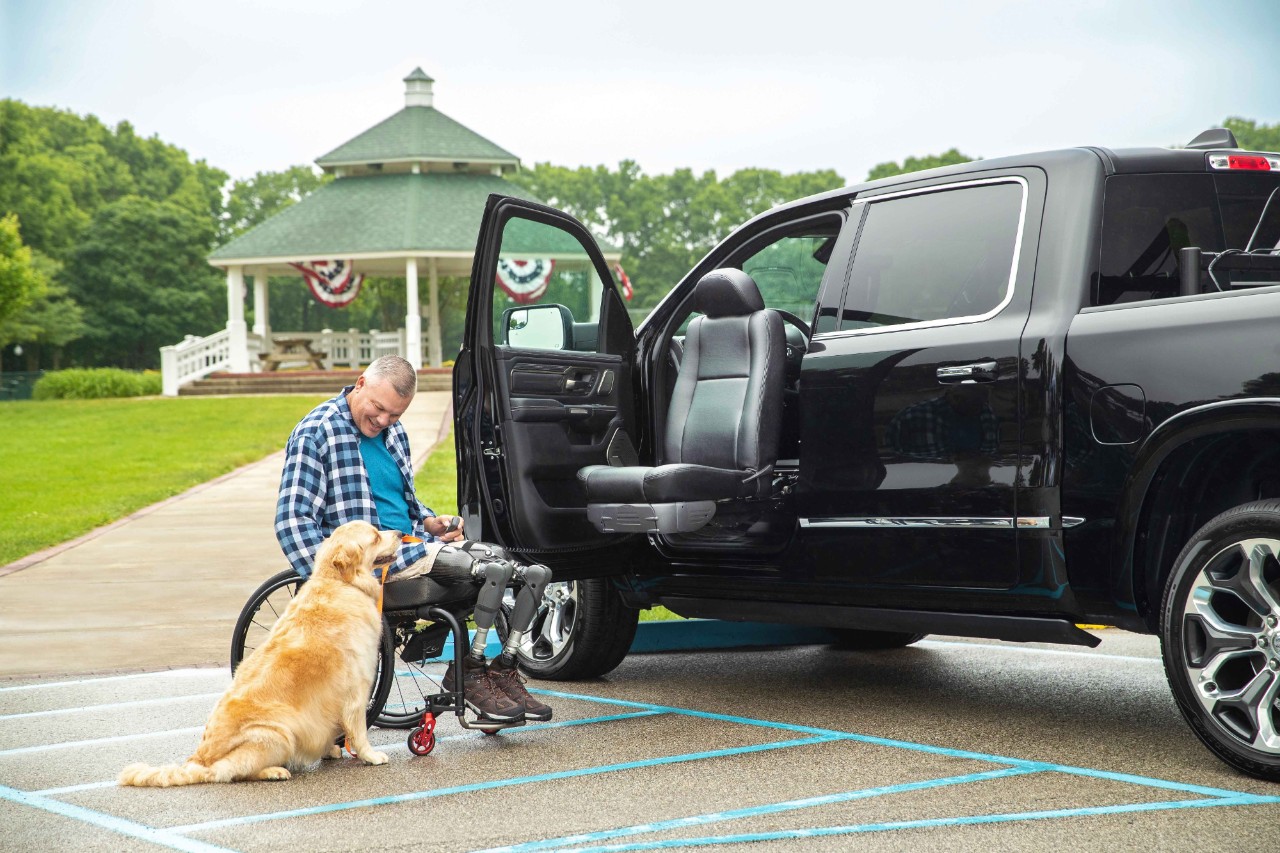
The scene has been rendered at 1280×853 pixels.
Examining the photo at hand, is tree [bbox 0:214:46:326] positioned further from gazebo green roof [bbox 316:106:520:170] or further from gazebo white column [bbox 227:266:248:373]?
gazebo green roof [bbox 316:106:520:170]

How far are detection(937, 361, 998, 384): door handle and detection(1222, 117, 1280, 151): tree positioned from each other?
46.6 m

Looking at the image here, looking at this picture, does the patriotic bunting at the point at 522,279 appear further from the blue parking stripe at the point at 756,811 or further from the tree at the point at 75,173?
the tree at the point at 75,173

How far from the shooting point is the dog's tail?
498 cm

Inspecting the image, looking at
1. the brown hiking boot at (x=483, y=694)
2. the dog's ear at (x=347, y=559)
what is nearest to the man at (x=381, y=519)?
the brown hiking boot at (x=483, y=694)

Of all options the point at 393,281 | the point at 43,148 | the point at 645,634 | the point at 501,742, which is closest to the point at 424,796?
the point at 501,742

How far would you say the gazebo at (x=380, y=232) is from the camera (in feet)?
120

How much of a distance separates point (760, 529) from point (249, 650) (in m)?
2.22

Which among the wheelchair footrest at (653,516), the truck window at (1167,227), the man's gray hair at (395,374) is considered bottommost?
the wheelchair footrest at (653,516)

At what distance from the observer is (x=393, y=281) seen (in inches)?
2140

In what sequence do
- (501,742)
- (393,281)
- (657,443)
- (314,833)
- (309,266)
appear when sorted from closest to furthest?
(314,833) < (501,742) < (657,443) < (309,266) < (393,281)

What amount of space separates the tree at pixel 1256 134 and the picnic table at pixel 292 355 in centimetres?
3076

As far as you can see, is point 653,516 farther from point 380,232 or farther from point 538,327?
point 380,232

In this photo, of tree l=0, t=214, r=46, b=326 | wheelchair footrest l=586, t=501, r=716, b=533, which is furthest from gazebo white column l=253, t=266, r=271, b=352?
wheelchair footrest l=586, t=501, r=716, b=533

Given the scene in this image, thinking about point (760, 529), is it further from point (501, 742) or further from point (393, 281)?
point (393, 281)
